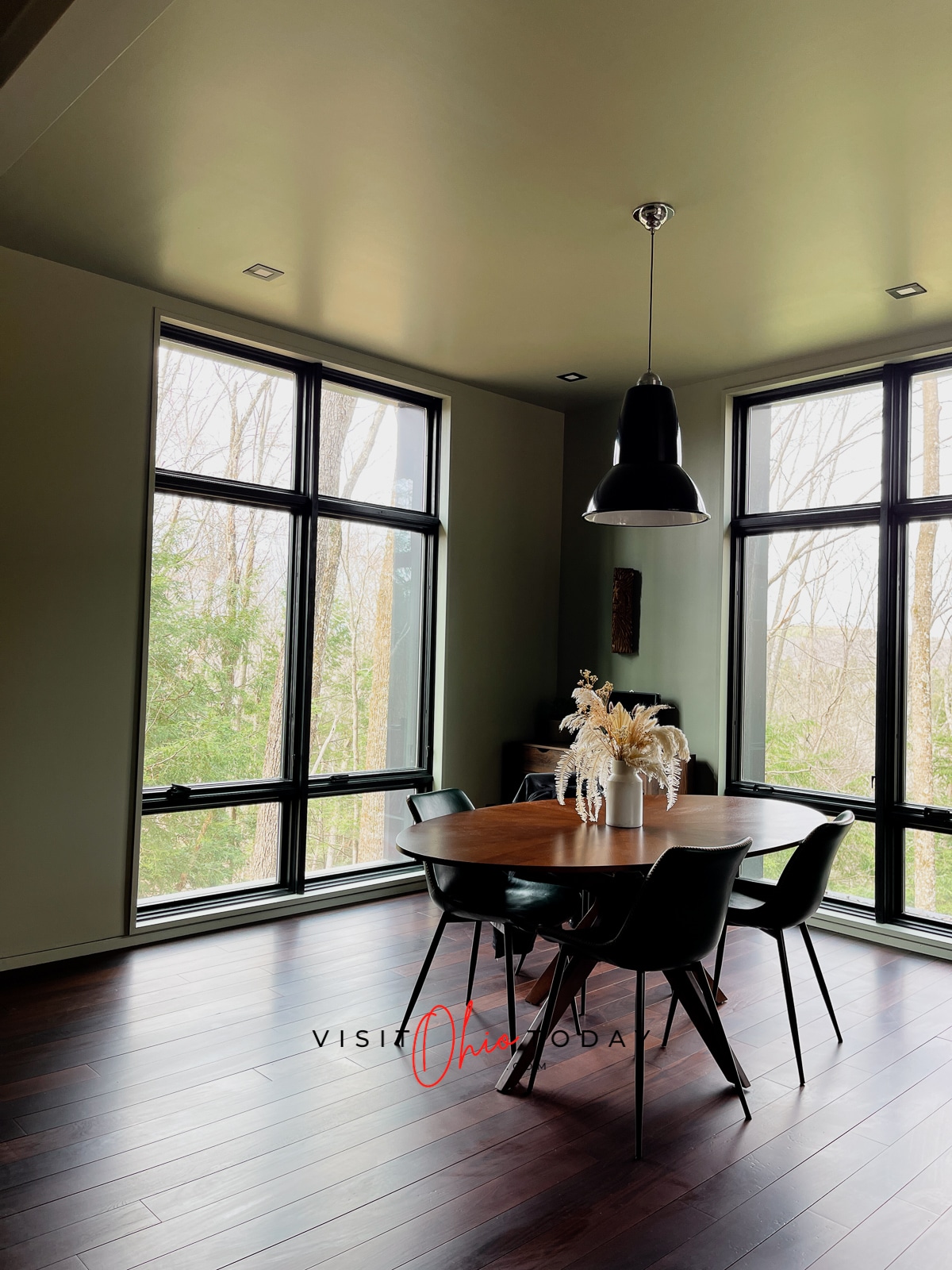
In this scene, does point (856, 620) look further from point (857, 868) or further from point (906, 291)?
point (906, 291)

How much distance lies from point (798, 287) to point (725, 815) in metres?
2.36

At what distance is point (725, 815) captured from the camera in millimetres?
3609

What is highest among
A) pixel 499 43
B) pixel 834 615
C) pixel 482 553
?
pixel 499 43

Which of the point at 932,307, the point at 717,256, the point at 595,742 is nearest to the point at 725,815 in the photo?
the point at 595,742

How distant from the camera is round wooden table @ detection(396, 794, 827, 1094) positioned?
2781 mm

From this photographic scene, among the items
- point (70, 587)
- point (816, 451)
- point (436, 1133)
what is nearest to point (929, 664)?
point (816, 451)

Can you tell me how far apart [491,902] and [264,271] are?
287 cm

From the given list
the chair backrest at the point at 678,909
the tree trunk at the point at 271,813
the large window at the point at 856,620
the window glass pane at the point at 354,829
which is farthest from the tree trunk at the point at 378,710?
the chair backrest at the point at 678,909

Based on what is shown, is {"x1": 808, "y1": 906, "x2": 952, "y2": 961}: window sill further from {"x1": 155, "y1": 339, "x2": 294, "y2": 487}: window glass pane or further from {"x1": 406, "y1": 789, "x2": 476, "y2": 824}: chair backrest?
{"x1": 155, "y1": 339, "x2": 294, "y2": 487}: window glass pane

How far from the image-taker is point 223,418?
4.76 m

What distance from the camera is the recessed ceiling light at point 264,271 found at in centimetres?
400

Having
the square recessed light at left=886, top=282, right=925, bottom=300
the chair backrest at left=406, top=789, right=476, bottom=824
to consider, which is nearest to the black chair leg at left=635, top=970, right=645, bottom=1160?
the chair backrest at left=406, top=789, right=476, bottom=824

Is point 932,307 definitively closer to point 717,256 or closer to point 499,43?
point 717,256

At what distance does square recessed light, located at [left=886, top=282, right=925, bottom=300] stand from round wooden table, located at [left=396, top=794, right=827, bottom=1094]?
234 cm
